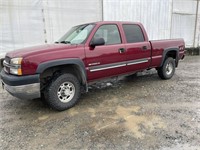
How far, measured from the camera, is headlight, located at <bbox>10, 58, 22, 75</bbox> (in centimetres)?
357

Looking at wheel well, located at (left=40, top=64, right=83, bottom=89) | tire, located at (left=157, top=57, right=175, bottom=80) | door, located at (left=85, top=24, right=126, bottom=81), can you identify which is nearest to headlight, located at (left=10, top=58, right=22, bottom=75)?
wheel well, located at (left=40, top=64, right=83, bottom=89)

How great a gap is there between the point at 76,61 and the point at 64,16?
5.60m

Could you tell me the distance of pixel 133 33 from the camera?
5430 millimetres

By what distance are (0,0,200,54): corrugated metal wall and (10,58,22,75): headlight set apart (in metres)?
4.86

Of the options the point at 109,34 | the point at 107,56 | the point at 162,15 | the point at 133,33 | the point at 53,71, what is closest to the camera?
the point at 53,71

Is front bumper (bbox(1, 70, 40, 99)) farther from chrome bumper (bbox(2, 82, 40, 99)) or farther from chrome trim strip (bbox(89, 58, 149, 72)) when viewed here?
chrome trim strip (bbox(89, 58, 149, 72))

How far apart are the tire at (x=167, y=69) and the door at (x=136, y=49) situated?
34.6 inches

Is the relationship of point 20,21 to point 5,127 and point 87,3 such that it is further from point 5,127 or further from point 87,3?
point 5,127

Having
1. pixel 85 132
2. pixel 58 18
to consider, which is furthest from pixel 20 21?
pixel 85 132

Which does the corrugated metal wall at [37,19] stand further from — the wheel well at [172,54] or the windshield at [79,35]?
the wheel well at [172,54]

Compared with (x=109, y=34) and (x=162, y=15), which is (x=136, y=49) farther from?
(x=162, y=15)

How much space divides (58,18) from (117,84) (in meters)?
4.64

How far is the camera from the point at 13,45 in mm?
8117

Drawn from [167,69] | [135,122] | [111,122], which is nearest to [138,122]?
[135,122]
